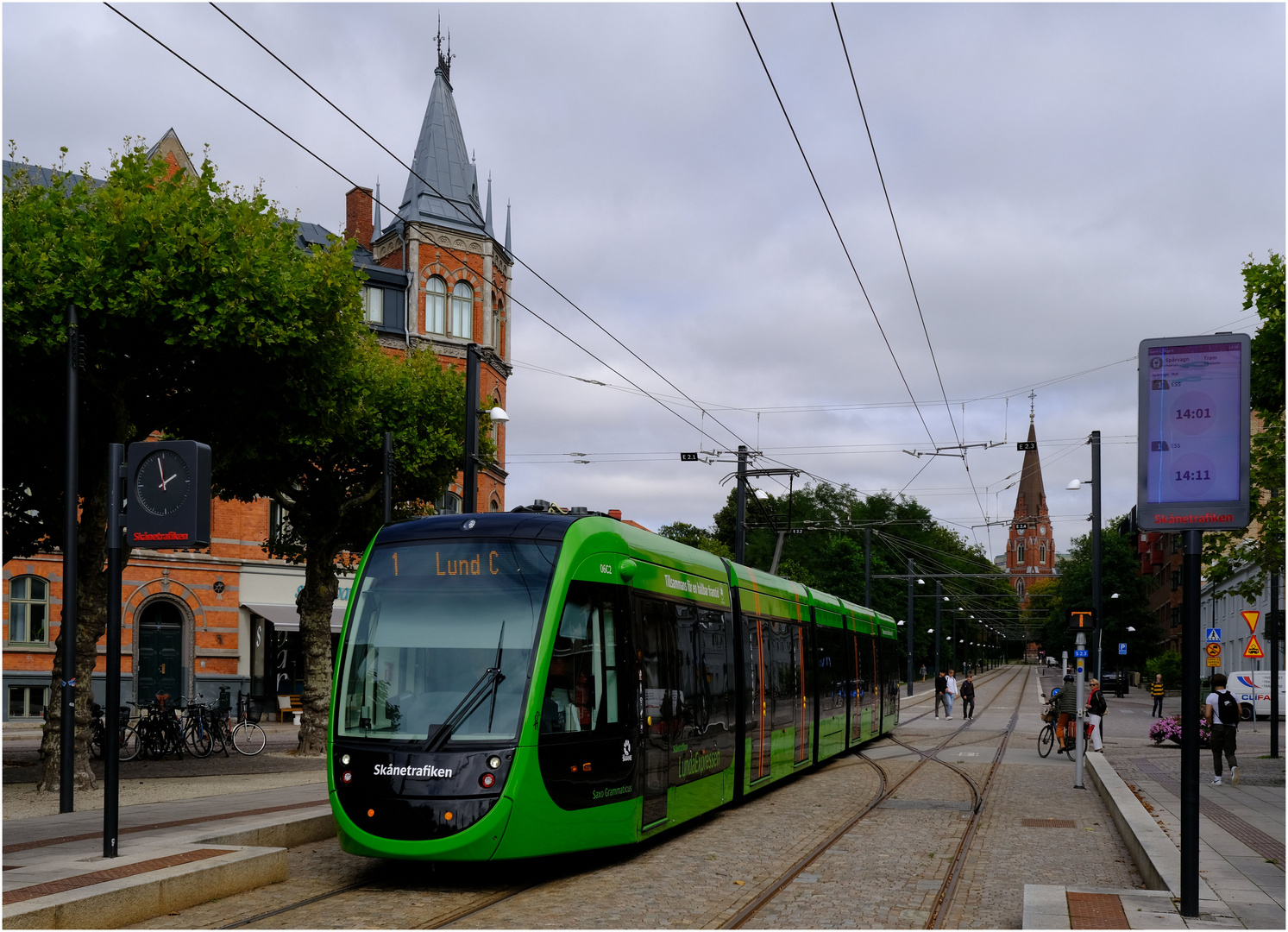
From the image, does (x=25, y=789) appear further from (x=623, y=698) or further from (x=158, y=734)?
(x=623, y=698)

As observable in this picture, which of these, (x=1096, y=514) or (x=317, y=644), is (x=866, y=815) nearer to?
(x=317, y=644)

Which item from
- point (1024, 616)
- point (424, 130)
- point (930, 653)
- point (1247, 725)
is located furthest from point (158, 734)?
point (1024, 616)

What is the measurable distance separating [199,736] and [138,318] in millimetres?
11165

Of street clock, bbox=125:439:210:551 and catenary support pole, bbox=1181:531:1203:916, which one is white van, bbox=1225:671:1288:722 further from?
street clock, bbox=125:439:210:551

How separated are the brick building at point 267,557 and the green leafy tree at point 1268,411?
17915 mm

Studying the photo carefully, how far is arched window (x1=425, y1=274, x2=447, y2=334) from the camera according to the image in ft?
145

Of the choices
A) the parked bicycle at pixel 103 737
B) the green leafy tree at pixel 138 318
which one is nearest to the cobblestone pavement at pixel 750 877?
the green leafy tree at pixel 138 318

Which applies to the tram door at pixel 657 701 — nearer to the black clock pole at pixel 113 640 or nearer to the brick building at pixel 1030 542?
the black clock pole at pixel 113 640

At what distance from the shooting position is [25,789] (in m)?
16.9

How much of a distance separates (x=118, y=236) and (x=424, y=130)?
31.6 metres

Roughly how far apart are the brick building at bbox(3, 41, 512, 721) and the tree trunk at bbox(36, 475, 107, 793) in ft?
48.0

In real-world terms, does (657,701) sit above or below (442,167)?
below

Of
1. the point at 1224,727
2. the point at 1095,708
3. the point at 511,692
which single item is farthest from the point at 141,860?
the point at 1095,708

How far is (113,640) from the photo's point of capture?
930 cm
